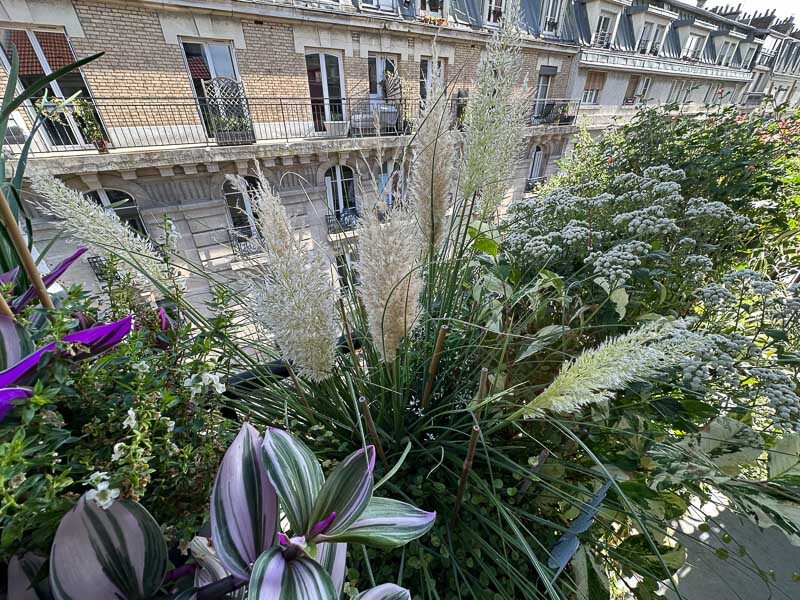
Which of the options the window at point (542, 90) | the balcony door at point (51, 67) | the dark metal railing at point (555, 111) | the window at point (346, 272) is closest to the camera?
the window at point (346, 272)

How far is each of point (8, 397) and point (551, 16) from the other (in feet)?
29.6

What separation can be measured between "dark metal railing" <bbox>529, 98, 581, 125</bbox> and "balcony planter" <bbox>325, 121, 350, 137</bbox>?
3.98 meters

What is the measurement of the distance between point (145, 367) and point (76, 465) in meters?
0.10

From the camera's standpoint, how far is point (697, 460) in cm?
46

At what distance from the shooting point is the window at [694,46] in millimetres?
9828

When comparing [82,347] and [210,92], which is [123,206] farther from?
[82,347]

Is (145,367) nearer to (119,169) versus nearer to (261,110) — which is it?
(119,169)

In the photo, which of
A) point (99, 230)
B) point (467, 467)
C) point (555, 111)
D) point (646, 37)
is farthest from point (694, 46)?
point (99, 230)

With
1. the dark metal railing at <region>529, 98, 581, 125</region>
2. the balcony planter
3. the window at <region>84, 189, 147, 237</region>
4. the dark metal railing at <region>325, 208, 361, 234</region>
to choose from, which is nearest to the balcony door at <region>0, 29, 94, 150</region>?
the window at <region>84, 189, 147, 237</region>

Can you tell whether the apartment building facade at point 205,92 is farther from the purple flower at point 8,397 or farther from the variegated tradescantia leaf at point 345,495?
the variegated tradescantia leaf at point 345,495

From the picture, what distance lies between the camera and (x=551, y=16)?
648cm

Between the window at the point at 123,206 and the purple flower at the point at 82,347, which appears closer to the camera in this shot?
the purple flower at the point at 82,347

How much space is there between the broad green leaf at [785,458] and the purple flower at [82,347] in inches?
34.8

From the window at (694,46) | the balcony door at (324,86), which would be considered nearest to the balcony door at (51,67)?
the balcony door at (324,86)
